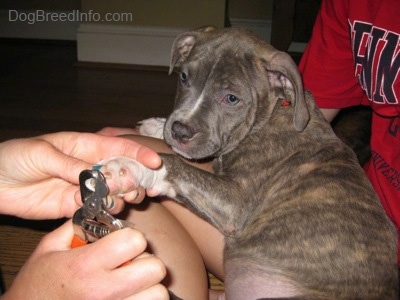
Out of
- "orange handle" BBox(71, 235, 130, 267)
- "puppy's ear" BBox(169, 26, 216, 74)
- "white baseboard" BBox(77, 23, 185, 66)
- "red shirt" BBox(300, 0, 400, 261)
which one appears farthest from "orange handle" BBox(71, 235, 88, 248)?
"white baseboard" BBox(77, 23, 185, 66)

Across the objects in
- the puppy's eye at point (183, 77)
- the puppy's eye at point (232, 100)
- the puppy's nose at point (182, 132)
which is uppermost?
the puppy's eye at point (183, 77)

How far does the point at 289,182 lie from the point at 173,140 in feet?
2.00

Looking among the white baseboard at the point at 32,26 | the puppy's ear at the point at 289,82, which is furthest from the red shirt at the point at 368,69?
the white baseboard at the point at 32,26

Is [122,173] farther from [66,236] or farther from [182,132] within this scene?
[182,132]

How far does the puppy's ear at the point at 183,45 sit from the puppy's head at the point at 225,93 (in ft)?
0.62

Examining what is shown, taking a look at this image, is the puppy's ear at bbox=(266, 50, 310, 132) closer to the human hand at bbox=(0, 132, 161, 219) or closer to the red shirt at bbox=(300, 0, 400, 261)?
the red shirt at bbox=(300, 0, 400, 261)

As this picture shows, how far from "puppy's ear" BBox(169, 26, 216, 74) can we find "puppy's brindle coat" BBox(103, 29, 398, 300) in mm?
41

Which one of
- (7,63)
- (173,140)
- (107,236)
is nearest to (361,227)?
(173,140)

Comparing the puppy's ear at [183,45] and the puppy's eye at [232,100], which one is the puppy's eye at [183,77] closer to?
the puppy's ear at [183,45]

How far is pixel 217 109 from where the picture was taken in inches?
91.5

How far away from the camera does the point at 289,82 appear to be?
7.66 ft

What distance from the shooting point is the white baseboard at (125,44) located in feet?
23.6

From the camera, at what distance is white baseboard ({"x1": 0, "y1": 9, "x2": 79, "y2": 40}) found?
26.8ft

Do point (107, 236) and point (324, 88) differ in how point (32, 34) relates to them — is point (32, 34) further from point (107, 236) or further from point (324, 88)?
point (107, 236)
